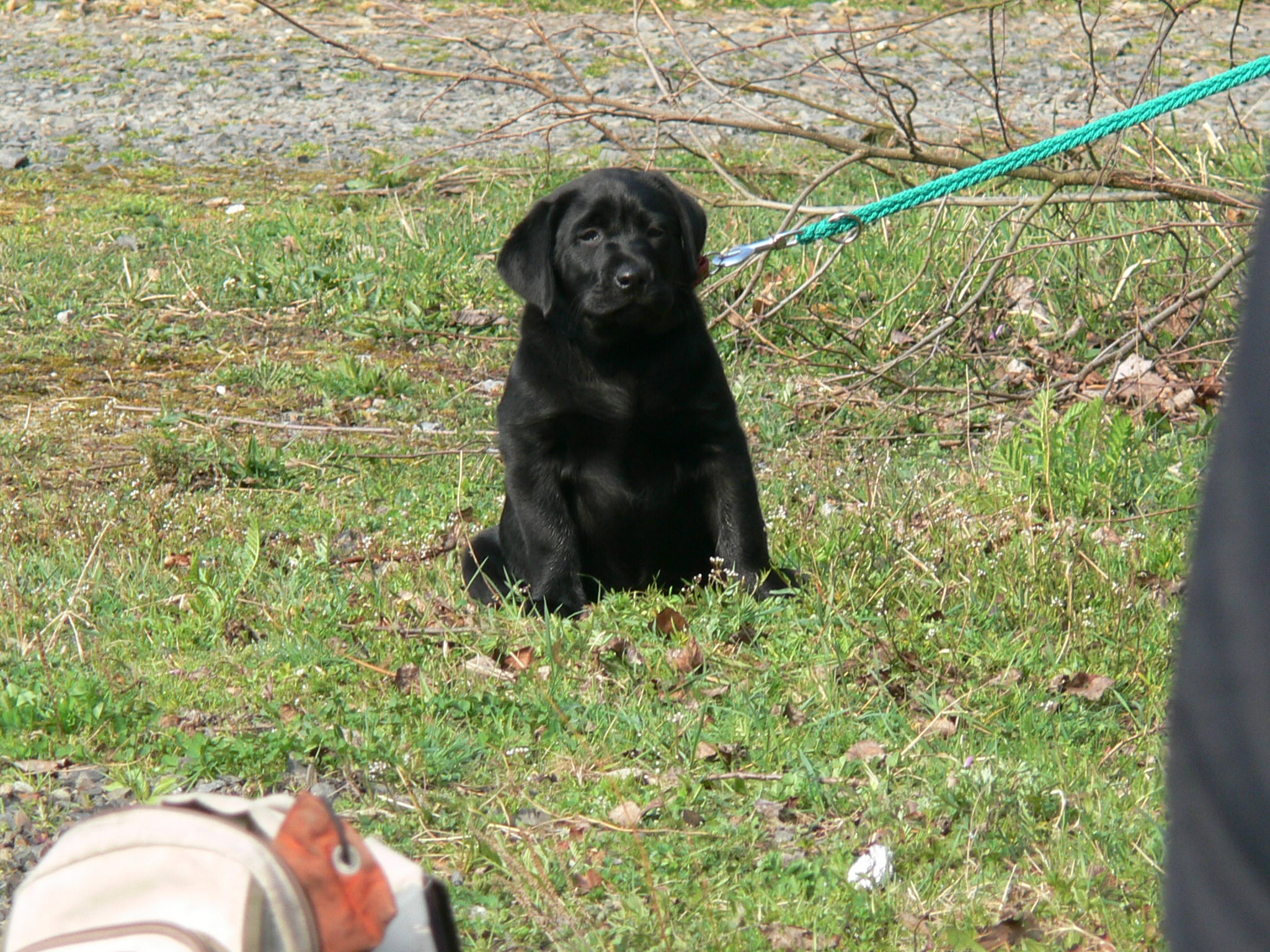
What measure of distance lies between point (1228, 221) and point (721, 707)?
313 centimetres

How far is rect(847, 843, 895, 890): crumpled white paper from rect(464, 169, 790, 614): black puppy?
1.43 metres

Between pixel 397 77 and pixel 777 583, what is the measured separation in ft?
35.7

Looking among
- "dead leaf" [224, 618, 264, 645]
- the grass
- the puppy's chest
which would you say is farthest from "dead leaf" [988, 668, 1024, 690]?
"dead leaf" [224, 618, 264, 645]

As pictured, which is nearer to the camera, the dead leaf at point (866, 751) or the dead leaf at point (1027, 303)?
the dead leaf at point (866, 751)

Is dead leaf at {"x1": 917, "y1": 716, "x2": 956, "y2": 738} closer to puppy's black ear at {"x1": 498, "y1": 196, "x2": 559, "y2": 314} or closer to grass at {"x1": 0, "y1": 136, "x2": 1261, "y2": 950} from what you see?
grass at {"x1": 0, "y1": 136, "x2": 1261, "y2": 950}

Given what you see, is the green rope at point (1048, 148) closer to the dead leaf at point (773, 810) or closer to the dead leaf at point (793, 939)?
the dead leaf at point (773, 810)

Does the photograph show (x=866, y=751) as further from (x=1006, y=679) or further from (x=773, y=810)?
(x=1006, y=679)

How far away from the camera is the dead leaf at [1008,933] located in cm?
207

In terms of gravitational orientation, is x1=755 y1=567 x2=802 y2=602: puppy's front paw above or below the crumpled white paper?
below

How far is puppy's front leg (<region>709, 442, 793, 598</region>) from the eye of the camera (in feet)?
12.5

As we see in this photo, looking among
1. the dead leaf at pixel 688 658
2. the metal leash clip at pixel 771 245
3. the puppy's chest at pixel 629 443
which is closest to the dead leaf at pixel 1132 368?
the metal leash clip at pixel 771 245

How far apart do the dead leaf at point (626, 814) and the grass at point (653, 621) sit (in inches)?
0.4

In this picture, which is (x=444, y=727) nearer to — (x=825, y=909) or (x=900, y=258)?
(x=825, y=909)

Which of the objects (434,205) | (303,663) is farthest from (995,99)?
(434,205)
